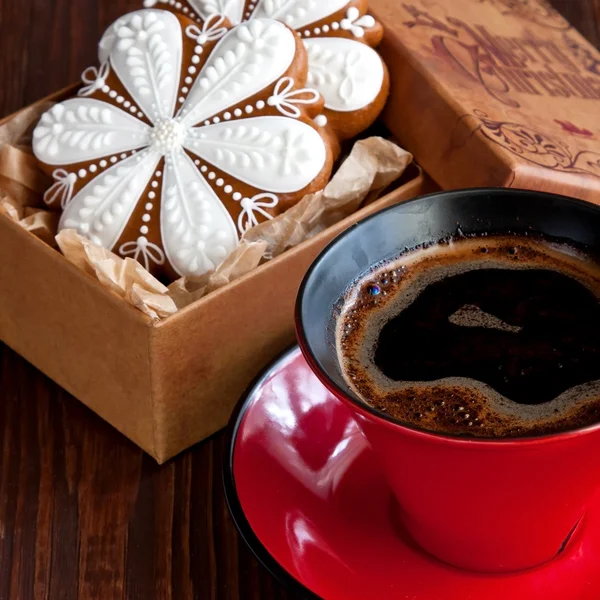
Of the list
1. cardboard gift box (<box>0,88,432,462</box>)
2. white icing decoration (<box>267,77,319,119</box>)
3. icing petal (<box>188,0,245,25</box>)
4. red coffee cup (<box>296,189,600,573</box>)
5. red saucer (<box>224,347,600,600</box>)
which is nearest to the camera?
red coffee cup (<box>296,189,600,573</box>)

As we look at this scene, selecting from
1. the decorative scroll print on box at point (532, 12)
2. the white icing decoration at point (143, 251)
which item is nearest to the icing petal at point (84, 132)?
the white icing decoration at point (143, 251)

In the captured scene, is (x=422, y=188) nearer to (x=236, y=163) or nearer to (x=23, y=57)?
(x=236, y=163)

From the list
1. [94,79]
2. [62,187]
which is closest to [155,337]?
[62,187]

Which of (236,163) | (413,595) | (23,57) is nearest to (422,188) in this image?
(236,163)

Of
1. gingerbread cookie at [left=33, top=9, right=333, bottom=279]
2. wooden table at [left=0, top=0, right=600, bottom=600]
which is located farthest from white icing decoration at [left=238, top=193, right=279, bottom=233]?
wooden table at [left=0, top=0, right=600, bottom=600]

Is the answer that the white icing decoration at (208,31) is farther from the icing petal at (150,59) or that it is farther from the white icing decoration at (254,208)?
the white icing decoration at (254,208)

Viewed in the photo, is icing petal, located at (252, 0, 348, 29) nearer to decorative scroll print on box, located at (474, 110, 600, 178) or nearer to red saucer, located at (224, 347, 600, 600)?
decorative scroll print on box, located at (474, 110, 600, 178)
